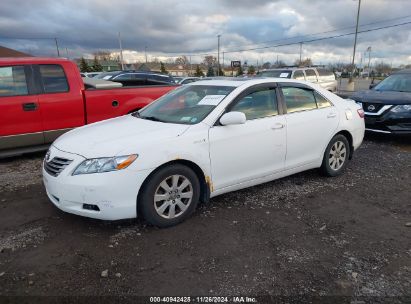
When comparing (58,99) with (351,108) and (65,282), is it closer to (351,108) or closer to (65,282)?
(65,282)

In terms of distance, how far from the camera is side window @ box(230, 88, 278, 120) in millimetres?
4261

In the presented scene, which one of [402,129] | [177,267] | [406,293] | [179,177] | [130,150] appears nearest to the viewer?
[406,293]

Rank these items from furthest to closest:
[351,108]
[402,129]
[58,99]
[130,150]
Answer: [402,129] < [58,99] < [351,108] < [130,150]

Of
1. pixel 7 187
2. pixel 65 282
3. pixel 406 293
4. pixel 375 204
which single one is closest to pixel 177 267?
pixel 65 282

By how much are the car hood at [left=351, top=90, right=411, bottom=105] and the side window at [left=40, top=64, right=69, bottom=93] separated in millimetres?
6521

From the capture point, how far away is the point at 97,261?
311 cm

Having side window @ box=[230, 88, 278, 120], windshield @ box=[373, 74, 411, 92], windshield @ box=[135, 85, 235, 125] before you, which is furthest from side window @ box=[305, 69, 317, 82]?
windshield @ box=[135, 85, 235, 125]

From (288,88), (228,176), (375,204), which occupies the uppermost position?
(288,88)

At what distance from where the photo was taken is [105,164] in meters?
3.35

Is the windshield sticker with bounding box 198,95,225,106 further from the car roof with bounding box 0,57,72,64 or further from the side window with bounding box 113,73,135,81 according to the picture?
the side window with bounding box 113,73,135,81

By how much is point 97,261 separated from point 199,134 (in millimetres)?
1646

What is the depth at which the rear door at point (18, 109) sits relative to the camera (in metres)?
5.78

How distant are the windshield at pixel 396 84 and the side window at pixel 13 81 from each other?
27.1 feet

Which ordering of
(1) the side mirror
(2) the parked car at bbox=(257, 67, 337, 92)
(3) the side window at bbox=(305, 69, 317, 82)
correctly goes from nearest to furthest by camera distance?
(1) the side mirror
(2) the parked car at bbox=(257, 67, 337, 92)
(3) the side window at bbox=(305, 69, 317, 82)
